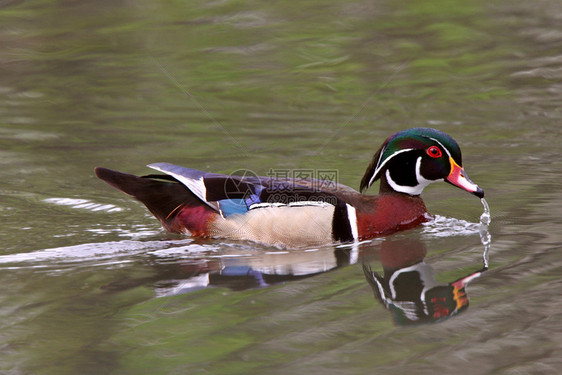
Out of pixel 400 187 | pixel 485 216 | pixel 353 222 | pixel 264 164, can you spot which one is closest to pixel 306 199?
pixel 353 222

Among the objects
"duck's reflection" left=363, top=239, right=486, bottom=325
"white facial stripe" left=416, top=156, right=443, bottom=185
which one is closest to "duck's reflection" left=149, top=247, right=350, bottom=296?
"duck's reflection" left=363, top=239, right=486, bottom=325

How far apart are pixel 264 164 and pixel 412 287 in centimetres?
370

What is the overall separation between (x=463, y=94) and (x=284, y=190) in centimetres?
535

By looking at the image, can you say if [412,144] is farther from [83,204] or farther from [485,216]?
[83,204]

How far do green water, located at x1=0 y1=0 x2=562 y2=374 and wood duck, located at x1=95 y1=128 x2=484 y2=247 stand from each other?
→ 0.20 m

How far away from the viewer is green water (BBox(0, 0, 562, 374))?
5.02 m

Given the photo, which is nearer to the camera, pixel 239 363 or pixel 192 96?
pixel 239 363

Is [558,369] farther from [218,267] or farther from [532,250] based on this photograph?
[218,267]

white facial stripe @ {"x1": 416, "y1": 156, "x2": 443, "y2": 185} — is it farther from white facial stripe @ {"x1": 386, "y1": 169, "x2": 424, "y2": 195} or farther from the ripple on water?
the ripple on water

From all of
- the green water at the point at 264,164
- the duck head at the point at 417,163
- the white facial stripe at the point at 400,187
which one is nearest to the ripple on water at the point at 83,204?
the green water at the point at 264,164

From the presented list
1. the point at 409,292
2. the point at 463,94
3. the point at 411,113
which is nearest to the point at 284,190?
the point at 409,292

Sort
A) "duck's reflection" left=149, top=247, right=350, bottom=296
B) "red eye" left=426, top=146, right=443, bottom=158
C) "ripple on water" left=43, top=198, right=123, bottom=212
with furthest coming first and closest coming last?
1. "ripple on water" left=43, top=198, right=123, bottom=212
2. "red eye" left=426, top=146, right=443, bottom=158
3. "duck's reflection" left=149, top=247, right=350, bottom=296

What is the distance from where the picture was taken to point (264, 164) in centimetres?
948

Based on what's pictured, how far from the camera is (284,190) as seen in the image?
7.14 meters
